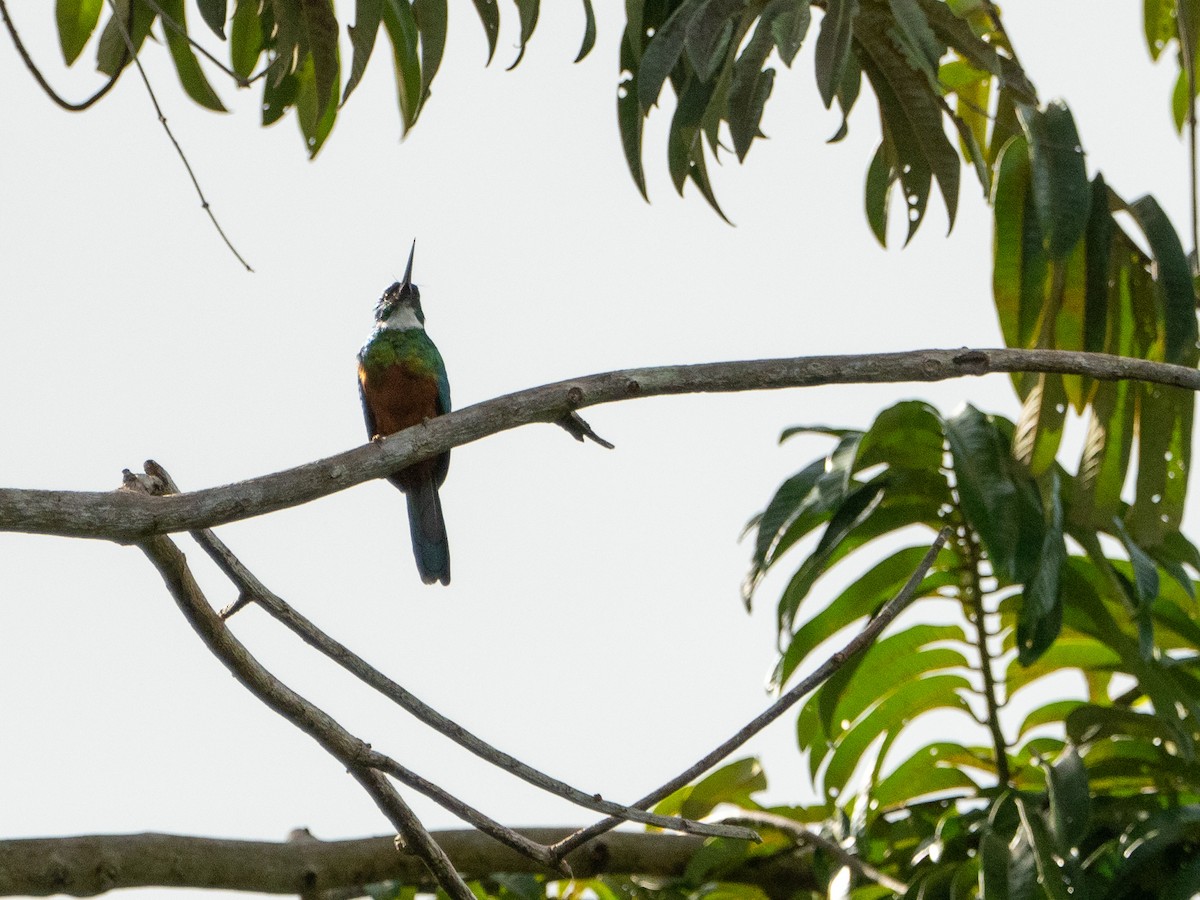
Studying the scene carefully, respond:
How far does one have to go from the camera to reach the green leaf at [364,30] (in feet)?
8.14

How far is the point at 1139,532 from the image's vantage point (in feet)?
9.73

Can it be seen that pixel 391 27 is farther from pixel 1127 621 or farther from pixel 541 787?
pixel 1127 621

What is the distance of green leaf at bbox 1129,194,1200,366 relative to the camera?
8.97ft

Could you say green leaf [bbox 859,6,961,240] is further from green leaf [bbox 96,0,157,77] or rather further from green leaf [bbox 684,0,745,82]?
green leaf [bbox 96,0,157,77]

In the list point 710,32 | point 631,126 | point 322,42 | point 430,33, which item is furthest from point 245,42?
point 710,32

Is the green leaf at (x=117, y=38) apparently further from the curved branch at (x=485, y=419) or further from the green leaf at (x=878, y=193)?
the green leaf at (x=878, y=193)

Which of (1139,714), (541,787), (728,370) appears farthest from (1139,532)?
(541,787)

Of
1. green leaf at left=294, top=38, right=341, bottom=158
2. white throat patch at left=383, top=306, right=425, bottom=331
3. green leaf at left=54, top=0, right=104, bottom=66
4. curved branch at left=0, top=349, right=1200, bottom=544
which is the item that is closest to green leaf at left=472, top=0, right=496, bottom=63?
green leaf at left=294, top=38, right=341, bottom=158

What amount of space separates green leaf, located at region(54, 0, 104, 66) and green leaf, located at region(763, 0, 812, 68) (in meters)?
1.45

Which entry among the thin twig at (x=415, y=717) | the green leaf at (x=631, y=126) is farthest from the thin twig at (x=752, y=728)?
the green leaf at (x=631, y=126)

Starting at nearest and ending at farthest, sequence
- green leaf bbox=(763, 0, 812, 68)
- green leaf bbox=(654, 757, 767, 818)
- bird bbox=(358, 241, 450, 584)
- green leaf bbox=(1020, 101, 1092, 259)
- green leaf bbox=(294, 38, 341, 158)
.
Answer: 1. green leaf bbox=(763, 0, 812, 68)
2. green leaf bbox=(1020, 101, 1092, 259)
3. green leaf bbox=(294, 38, 341, 158)
4. green leaf bbox=(654, 757, 767, 818)
5. bird bbox=(358, 241, 450, 584)

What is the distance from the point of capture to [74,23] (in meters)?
2.83

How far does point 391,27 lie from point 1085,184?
137 cm

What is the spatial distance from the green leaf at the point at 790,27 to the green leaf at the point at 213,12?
3.36 feet
